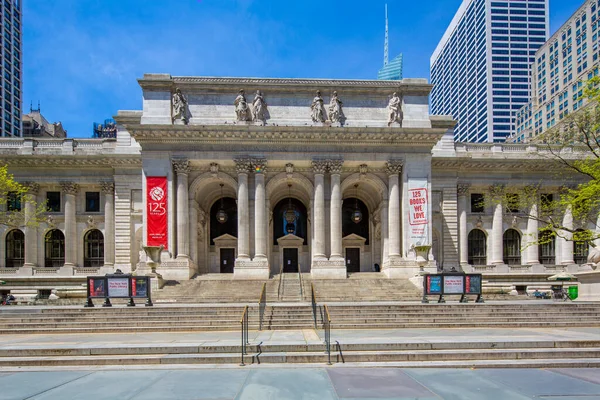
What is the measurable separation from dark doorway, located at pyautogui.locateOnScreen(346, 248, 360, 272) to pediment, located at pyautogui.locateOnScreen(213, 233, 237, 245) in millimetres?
9977

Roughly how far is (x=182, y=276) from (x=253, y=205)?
746 cm

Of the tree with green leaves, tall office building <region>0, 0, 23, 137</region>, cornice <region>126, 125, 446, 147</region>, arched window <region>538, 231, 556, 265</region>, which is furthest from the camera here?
tall office building <region>0, 0, 23, 137</region>

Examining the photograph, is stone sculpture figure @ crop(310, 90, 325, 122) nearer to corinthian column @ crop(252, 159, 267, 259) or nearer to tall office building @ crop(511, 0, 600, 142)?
corinthian column @ crop(252, 159, 267, 259)

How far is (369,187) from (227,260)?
13.6 m

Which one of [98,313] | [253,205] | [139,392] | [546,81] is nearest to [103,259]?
[253,205]

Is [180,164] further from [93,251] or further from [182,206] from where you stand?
[93,251]

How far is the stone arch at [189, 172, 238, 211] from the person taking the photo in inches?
1447

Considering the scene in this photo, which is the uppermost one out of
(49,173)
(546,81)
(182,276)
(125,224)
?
(546,81)

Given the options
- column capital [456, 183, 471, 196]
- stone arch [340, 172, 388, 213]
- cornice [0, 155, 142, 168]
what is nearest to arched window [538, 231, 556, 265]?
column capital [456, 183, 471, 196]

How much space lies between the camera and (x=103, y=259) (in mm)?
44000

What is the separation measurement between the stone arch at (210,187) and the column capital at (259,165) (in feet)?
7.88

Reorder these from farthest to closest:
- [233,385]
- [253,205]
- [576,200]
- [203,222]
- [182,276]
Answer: [203,222] < [253,205] < [182,276] < [576,200] < [233,385]

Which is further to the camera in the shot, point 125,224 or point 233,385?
point 125,224

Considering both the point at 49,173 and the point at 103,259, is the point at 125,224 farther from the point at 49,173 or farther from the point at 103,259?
the point at 49,173
